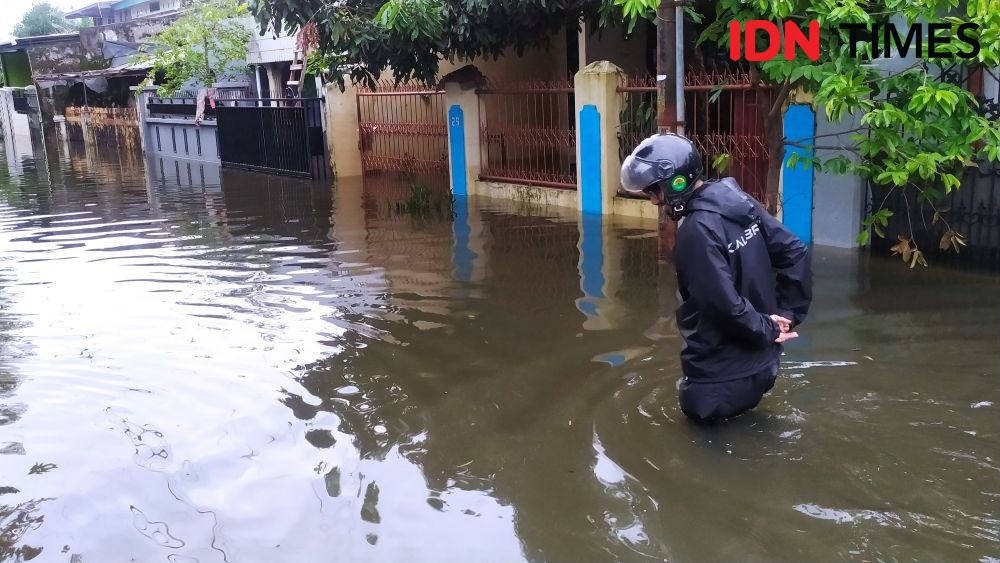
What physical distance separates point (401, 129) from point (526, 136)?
4.33 metres

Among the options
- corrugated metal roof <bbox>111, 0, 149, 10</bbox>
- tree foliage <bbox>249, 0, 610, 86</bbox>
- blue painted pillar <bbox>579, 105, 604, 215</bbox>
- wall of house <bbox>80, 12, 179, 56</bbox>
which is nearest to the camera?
tree foliage <bbox>249, 0, 610, 86</bbox>

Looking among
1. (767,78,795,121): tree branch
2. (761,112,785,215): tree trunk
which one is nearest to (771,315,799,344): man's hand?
(767,78,795,121): tree branch

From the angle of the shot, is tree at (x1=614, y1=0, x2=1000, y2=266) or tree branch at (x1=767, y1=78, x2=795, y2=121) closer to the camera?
tree at (x1=614, y1=0, x2=1000, y2=266)

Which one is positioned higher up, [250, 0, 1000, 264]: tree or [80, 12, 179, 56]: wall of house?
[80, 12, 179, 56]: wall of house

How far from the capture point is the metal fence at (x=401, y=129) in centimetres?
1619

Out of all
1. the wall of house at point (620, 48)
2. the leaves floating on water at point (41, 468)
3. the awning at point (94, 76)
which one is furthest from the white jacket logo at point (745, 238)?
the awning at point (94, 76)

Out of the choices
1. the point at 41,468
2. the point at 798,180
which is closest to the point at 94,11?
the point at 798,180

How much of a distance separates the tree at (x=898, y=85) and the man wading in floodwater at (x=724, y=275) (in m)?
2.93

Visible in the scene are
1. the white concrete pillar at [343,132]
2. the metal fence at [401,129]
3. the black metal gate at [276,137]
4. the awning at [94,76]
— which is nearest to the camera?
the metal fence at [401,129]

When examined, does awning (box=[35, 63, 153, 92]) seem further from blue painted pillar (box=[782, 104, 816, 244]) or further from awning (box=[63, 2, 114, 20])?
awning (box=[63, 2, 114, 20])

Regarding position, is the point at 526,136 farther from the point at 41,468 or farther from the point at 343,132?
the point at 41,468

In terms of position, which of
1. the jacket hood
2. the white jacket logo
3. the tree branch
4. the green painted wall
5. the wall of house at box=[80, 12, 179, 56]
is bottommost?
the white jacket logo

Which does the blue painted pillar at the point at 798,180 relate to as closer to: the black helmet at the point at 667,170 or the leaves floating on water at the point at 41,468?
the black helmet at the point at 667,170

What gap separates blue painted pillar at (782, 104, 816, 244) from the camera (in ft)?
27.7
